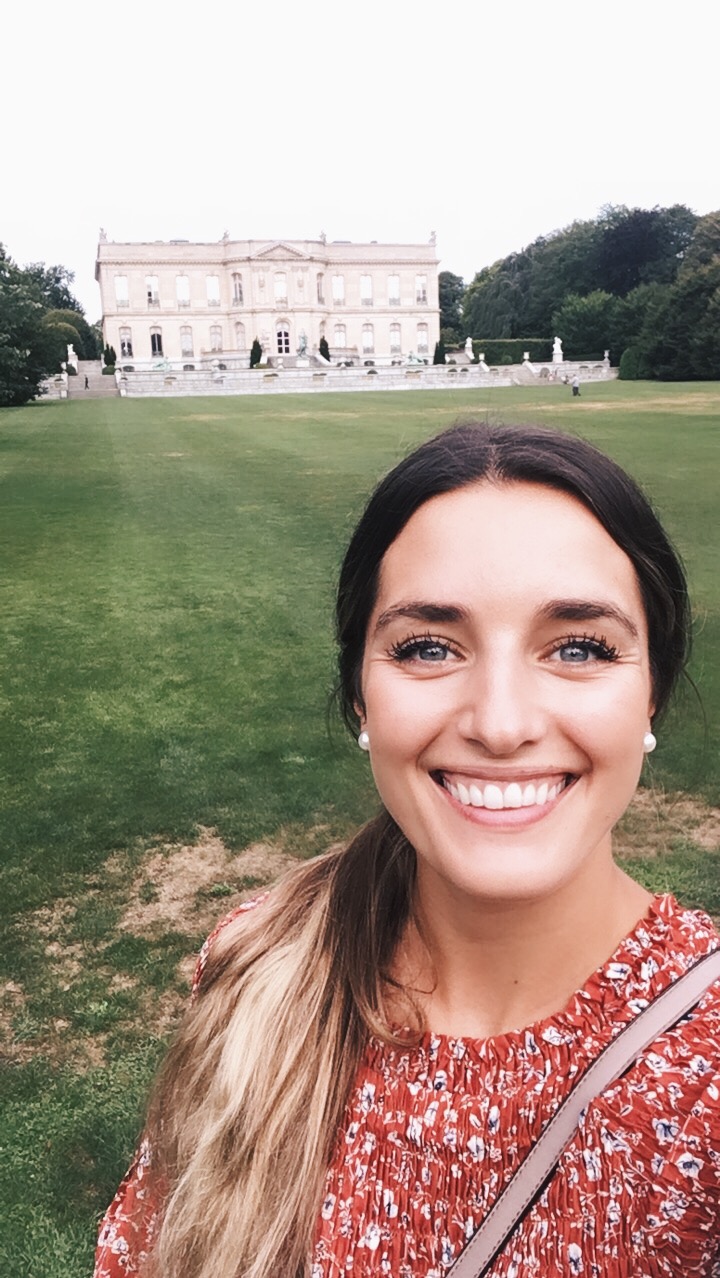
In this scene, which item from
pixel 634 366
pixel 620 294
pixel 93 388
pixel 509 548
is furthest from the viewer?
pixel 620 294

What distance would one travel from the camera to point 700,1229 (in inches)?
38.2

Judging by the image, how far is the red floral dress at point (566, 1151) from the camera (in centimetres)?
99

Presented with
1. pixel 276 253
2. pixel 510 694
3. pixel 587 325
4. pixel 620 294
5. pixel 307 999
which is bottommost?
pixel 307 999

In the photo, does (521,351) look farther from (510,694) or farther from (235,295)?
(510,694)

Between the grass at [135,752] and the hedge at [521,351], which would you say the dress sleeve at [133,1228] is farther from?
the hedge at [521,351]

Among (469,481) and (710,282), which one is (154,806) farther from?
(710,282)

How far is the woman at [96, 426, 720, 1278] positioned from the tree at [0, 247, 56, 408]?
28.6m

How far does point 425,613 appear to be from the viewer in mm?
1175

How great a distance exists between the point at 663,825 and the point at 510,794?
3632mm

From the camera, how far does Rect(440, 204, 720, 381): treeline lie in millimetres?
41750

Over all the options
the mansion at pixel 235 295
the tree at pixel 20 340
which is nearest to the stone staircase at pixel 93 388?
the tree at pixel 20 340

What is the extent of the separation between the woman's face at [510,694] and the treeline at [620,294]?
42.2 m

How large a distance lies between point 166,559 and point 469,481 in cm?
936

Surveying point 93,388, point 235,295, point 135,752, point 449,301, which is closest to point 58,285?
point 235,295
